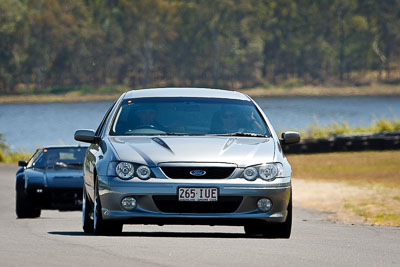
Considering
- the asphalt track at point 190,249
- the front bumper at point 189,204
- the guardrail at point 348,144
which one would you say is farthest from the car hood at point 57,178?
the guardrail at point 348,144

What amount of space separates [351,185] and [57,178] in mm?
13014

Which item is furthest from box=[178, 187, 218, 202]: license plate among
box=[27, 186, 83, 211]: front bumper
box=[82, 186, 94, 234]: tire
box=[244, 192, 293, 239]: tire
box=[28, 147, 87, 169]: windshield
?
box=[28, 147, 87, 169]: windshield

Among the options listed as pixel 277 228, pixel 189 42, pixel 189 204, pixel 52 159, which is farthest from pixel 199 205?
pixel 189 42

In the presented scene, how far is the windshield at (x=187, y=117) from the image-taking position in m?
10.5

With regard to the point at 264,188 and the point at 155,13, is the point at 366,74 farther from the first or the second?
the point at 264,188

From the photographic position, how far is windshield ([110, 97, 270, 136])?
34.4 feet

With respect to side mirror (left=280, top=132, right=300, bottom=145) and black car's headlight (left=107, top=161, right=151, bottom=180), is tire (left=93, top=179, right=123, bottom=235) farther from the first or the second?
side mirror (left=280, top=132, right=300, bottom=145)

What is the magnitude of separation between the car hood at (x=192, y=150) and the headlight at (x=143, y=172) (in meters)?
0.05

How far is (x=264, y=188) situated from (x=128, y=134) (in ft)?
5.30

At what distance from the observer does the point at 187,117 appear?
10688 millimetres

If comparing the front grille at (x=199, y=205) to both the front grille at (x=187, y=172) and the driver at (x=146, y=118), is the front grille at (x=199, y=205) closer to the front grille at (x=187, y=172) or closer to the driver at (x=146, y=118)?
the front grille at (x=187, y=172)

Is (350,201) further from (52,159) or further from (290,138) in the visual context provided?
(290,138)

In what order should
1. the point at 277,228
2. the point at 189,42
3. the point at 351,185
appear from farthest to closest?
the point at 189,42
the point at 351,185
the point at 277,228

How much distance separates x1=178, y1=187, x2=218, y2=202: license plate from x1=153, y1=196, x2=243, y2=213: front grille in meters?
0.08
